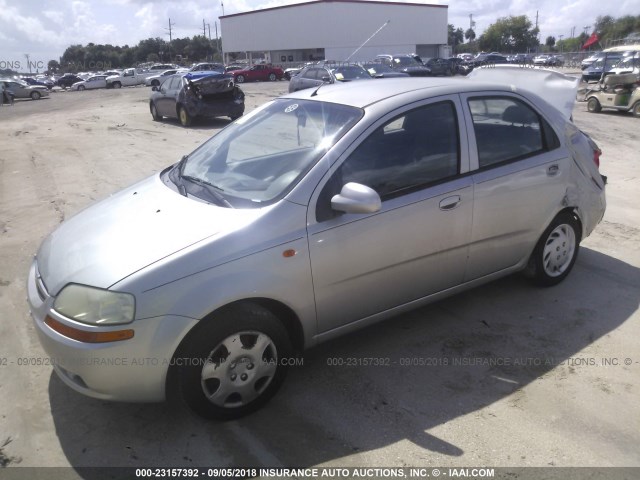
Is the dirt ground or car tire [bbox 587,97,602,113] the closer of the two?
the dirt ground

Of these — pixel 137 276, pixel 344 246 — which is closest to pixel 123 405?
pixel 137 276

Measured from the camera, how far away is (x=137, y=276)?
8.61 feet

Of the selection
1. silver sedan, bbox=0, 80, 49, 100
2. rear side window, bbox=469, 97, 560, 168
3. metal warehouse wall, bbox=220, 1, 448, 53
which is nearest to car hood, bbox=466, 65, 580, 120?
rear side window, bbox=469, 97, 560, 168

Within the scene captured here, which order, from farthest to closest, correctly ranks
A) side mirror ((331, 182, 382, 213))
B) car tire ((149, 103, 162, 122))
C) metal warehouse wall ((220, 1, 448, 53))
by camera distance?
metal warehouse wall ((220, 1, 448, 53)), car tire ((149, 103, 162, 122)), side mirror ((331, 182, 382, 213))

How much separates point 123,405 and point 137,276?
1015 mm

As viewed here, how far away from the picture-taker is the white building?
6869 centimetres

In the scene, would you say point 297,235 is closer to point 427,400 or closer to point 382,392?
point 382,392

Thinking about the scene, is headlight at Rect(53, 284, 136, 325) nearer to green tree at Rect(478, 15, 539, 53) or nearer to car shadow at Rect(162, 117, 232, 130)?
car shadow at Rect(162, 117, 232, 130)

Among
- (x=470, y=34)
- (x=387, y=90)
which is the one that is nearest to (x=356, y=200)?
(x=387, y=90)

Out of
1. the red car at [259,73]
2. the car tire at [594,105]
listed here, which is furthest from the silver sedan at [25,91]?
the car tire at [594,105]

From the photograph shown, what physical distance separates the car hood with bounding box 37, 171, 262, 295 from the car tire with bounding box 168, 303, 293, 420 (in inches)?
17.9

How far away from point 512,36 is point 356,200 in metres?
98.3

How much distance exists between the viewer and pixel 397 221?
3.31 metres

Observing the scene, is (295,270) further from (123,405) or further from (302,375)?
(123,405)
